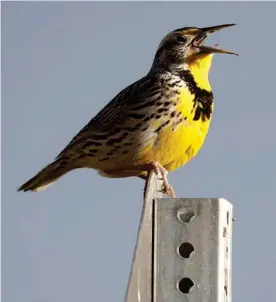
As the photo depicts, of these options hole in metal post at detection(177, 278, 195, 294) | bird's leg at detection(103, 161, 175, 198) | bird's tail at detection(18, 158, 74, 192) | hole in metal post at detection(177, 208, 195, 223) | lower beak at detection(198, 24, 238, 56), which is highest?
lower beak at detection(198, 24, 238, 56)

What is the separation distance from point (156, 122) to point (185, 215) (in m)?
1.83

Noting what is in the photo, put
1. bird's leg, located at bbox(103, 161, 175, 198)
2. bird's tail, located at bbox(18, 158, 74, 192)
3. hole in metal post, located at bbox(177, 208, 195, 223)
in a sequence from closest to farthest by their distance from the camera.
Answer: hole in metal post, located at bbox(177, 208, 195, 223)
bird's leg, located at bbox(103, 161, 175, 198)
bird's tail, located at bbox(18, 158, 74, 192)

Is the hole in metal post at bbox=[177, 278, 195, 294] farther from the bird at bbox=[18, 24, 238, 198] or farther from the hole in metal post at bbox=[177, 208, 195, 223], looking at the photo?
the bird at bbox=[18, 24, 238, 198]

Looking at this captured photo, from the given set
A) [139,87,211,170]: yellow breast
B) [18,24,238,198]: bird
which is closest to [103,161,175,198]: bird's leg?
[18,24,238,198]: bird

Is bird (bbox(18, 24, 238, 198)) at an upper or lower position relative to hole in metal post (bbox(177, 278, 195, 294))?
upper

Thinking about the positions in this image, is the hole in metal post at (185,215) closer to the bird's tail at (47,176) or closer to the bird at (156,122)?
the bird at (156,122)

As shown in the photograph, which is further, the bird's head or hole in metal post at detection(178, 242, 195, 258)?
the bird's head

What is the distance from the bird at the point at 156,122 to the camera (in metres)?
9.86

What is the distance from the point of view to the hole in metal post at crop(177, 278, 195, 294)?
8078 mm

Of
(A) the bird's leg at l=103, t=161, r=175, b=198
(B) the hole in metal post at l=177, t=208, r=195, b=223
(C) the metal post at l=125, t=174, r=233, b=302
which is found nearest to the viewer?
(C) the metal post at l=125, t=174, r=233, b=302

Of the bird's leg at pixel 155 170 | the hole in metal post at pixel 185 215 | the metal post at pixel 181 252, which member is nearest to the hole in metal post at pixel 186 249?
the metal post at pixel 181 252

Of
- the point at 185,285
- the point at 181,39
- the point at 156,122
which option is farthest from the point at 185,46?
the point at 185,285

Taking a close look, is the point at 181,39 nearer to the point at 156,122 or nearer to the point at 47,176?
the point at 156,122

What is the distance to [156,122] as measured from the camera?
9.91 meters
